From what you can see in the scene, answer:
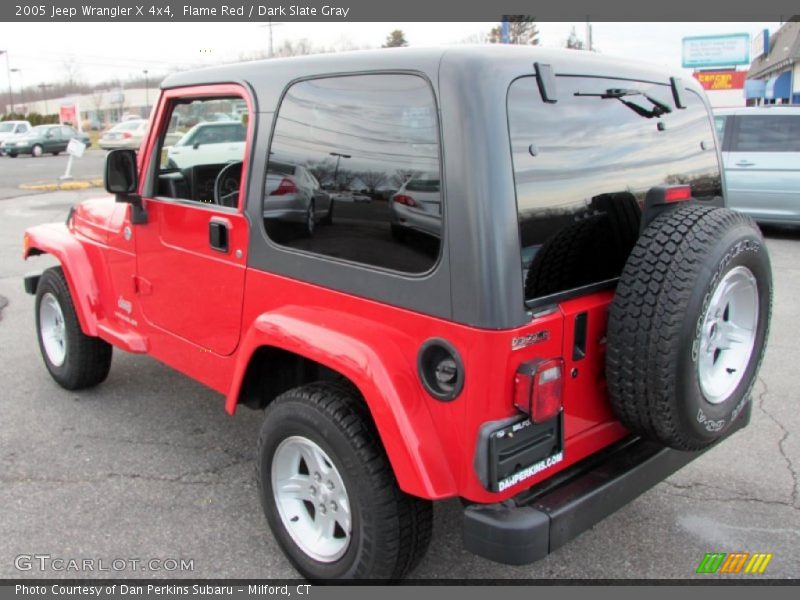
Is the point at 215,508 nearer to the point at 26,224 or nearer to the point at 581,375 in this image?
the point at 581,375

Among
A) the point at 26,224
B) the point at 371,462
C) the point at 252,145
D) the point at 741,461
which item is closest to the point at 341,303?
the point at 371,462

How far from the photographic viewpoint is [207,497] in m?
3.40

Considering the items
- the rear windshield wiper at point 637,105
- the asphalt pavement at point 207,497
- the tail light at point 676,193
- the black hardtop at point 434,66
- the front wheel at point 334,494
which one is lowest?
the asphalt pavement at point 207,497

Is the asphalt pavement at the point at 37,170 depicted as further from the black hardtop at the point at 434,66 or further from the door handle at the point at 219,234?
the black hardtop at the point at 434,66

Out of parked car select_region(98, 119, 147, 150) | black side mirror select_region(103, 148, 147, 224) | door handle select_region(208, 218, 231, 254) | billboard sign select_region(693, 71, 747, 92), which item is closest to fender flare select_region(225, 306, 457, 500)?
door handle select_region(208, 218, 231, 254)

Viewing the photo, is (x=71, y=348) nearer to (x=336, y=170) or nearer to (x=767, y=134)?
(x=336, y=170)

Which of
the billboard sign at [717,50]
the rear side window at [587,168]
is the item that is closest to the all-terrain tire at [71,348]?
the rear side window at [587,168]

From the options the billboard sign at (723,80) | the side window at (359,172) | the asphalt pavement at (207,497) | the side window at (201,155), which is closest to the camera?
the side window at (359,172)

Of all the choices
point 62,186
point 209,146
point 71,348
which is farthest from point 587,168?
point 62,186

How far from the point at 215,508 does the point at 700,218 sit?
7.81 feet

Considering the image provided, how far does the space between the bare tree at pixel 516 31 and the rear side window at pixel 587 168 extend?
40cm

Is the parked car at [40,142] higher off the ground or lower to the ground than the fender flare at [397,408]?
higher

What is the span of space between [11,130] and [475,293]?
38138 mm

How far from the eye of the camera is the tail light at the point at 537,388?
2.18 metres
